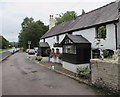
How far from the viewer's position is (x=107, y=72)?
20.9 feet

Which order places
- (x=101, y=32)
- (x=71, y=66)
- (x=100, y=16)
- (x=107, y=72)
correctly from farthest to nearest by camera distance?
(x=100, y=16) < (x=71, y=66) < (x=101, y=32) < (x=107, y=72)

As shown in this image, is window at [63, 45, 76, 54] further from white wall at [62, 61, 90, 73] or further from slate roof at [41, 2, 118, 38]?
slate roof at [41, 2, 118, 38]

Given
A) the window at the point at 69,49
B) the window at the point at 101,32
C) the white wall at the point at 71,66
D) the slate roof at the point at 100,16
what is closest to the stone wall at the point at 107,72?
the window at the point at 101,32

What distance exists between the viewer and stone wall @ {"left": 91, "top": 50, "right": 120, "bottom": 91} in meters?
5.86

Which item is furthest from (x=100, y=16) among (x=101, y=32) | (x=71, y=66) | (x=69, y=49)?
(x=71, y=66)

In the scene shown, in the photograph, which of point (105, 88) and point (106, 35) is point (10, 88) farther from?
point (106, 35)

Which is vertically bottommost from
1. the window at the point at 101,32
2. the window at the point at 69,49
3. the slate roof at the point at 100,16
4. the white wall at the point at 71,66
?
the white wall at the point at 71,66

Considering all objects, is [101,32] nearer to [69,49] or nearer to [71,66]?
[69,49]

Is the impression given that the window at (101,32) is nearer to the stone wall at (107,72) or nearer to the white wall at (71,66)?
the stone wall at (107,72)

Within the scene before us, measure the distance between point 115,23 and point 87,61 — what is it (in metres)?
4.73

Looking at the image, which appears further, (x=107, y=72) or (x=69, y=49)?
(x=69, y=49)

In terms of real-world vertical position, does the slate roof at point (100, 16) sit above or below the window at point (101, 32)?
above

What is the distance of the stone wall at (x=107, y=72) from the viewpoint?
5863 mm

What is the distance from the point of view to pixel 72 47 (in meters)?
12.0
